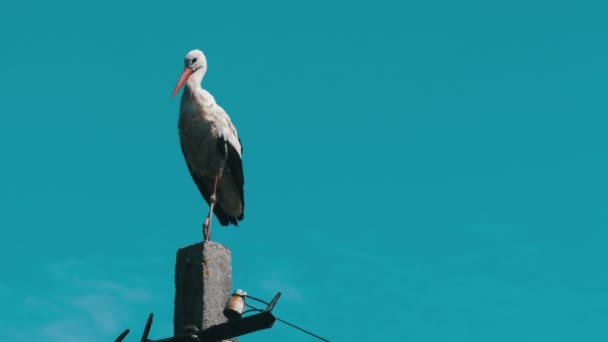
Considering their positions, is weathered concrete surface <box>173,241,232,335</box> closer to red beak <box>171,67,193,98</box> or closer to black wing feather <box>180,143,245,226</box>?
black wing feather <box>180,143,245,226</box>

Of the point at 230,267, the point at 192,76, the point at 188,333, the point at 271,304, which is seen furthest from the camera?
the point at 192,76

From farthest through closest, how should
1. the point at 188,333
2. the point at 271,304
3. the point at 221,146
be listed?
the point at 221,146
the point at 188,333
the point at 271,304

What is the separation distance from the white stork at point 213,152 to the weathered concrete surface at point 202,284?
6.62ft

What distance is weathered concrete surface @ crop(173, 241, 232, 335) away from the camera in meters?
7.46

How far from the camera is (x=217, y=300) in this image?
756 centimetres

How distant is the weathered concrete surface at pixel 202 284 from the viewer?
7465 mm

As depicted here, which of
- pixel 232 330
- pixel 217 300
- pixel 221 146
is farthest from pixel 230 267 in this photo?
pixel 221 146

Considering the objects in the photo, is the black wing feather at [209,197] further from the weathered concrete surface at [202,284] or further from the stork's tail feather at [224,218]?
the weathered concrete surface at [202,284]

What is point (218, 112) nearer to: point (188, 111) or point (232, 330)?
point (188, 111)

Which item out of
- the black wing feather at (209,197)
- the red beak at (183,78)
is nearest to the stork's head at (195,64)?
the red beak at (183,78)

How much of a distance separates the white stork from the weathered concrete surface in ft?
6.62

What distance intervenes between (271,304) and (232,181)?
12.2 ft

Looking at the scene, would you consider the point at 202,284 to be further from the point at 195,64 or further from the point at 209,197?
the point at 195,64

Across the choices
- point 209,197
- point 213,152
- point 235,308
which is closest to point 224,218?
point 209,197
